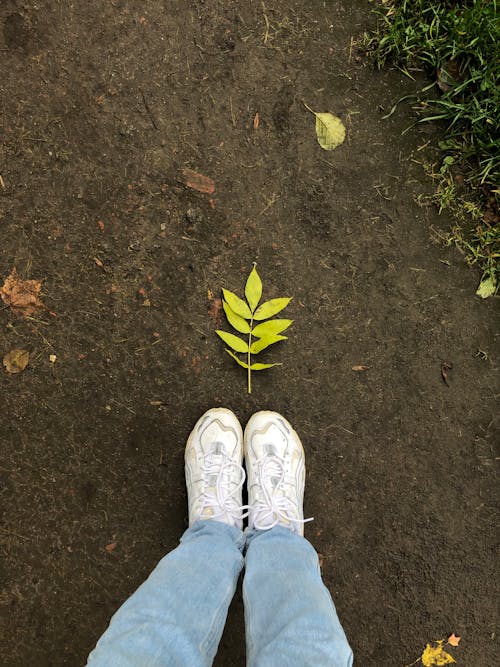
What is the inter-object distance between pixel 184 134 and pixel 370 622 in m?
2.23

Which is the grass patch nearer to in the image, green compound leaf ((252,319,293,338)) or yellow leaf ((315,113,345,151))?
yellow leaf ((315,113,345,151))

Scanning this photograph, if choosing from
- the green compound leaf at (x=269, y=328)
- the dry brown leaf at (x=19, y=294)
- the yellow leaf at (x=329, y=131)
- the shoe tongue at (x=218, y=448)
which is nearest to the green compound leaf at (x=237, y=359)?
the green compound leaf at (x=269, y=328)

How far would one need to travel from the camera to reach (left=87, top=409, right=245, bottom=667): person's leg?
1.39 m

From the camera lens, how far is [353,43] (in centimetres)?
210

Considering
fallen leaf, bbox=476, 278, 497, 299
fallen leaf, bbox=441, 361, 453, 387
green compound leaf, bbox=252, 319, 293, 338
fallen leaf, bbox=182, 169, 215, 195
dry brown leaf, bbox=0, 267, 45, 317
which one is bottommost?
fallen leaf, bbox=441, 361, 453, 387

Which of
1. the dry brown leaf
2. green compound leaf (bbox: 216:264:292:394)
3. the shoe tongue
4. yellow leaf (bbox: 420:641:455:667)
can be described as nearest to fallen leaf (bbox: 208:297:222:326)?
green compound leaf (bbox: 216:264:292:394)

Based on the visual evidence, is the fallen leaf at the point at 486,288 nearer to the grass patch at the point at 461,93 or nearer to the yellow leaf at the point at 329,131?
the grass patch at the point at 461,93

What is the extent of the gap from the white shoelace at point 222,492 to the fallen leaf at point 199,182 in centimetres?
110

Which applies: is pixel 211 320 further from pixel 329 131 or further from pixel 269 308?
pixel 329 131

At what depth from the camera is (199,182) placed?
80.0 inches

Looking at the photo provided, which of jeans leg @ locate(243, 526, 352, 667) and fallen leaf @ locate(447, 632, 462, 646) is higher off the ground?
jeans leg @ locate(243, 526, 352, 667)

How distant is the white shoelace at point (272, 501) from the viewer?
1936 millimetres

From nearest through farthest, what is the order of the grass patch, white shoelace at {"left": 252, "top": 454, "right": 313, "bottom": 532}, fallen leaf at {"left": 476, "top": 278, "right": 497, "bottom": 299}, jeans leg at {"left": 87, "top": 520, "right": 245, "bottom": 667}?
jeans leg at {"left": 87, "top": 520, "right": 245, "bottom": 667} → white shoelace at {"left": 252, "top": 454, "right": 313, "bottom": 532} → the grass patch → fallen leaf at {"left": 476, "top": 278, "right": 497, "bottom": 299}

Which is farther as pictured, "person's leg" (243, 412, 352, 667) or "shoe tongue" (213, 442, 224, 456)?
"shoe tongue" (213, 442, 224, 456)
